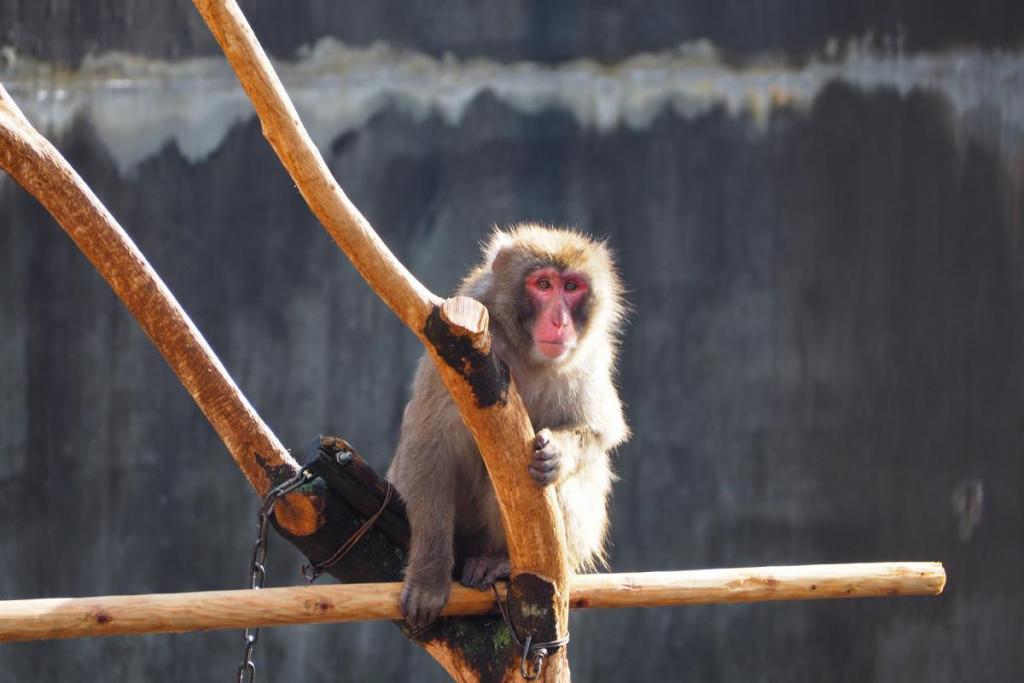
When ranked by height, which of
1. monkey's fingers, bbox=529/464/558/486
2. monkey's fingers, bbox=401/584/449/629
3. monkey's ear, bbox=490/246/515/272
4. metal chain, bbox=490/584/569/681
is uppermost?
monkey's ear, bbox=490/246/515/272

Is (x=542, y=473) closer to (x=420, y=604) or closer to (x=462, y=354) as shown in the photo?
(x=462, y=354)

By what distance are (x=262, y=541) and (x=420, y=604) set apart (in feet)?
1.71

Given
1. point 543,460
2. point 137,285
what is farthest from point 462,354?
point 137,285

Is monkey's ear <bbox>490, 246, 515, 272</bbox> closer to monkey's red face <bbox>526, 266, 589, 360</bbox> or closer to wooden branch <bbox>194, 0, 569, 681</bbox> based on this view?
monkey's red face <bbox>526, 266, 589, 360</bbox>

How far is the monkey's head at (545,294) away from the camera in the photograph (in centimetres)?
432

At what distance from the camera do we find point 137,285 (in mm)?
3932

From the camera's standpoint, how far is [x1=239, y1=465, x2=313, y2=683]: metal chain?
12.4 feet

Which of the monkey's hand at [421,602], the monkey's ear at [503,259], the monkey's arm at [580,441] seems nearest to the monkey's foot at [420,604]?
the monkey's hand at [421,602]

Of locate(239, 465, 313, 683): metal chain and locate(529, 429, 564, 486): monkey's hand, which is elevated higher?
locate(529, 429, 564, 486): monkey's hand

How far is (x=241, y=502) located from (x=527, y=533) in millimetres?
3972

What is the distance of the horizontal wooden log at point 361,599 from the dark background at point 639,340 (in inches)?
123

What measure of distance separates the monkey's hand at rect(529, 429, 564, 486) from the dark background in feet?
12.0

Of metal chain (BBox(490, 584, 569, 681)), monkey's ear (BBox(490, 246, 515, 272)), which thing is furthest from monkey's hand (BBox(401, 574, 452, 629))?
monkey's ear (BBox(490, 246, 515, 272))

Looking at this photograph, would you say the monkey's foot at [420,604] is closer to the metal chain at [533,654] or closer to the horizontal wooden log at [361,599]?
the horizontal wooden log at [361,599]
